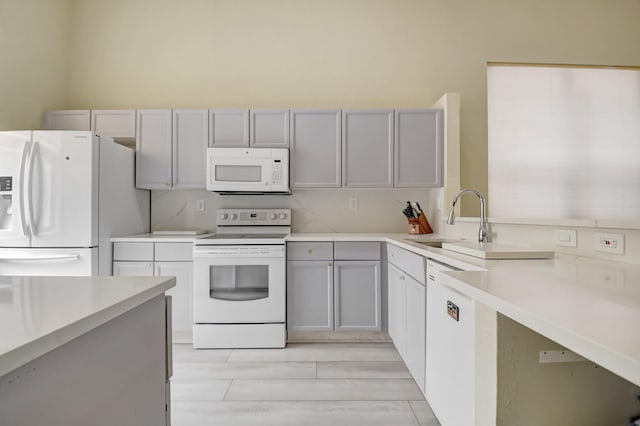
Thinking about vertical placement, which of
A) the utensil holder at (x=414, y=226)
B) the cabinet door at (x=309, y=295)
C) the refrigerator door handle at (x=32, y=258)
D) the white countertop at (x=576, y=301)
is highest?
→ the utensil holder at (x=414, y=226)

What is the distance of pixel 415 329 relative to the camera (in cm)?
200

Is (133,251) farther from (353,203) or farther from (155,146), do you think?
(353,203)

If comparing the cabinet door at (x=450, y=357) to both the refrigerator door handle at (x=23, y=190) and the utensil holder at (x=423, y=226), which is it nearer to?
the utensil holder at (x=423, y=226)

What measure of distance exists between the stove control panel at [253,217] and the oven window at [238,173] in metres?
0.43

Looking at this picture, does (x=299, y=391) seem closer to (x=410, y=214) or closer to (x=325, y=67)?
(x=410, y=214)

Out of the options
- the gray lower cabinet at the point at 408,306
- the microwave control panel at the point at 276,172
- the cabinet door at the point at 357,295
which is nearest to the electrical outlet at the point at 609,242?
the gray lower cabinet at the point at 408,306

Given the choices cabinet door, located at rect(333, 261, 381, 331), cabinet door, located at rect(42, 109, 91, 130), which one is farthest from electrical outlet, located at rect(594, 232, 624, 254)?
cabinet door, located at rect(42, 109, 91, 130)

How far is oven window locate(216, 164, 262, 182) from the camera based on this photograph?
9.73 ft

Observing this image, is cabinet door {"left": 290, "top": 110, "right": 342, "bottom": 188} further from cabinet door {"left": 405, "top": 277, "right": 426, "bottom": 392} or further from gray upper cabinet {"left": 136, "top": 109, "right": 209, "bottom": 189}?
cabinet door {"left": 405, "top": 277, "right": 426, "bottom": 392}

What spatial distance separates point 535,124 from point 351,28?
6.84ft

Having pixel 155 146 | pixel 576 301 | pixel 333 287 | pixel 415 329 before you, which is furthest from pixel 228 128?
pixel 576 301

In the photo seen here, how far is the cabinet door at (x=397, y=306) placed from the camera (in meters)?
2.30

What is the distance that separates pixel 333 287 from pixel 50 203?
228 centimetres

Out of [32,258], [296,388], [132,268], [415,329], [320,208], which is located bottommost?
[296,388]
